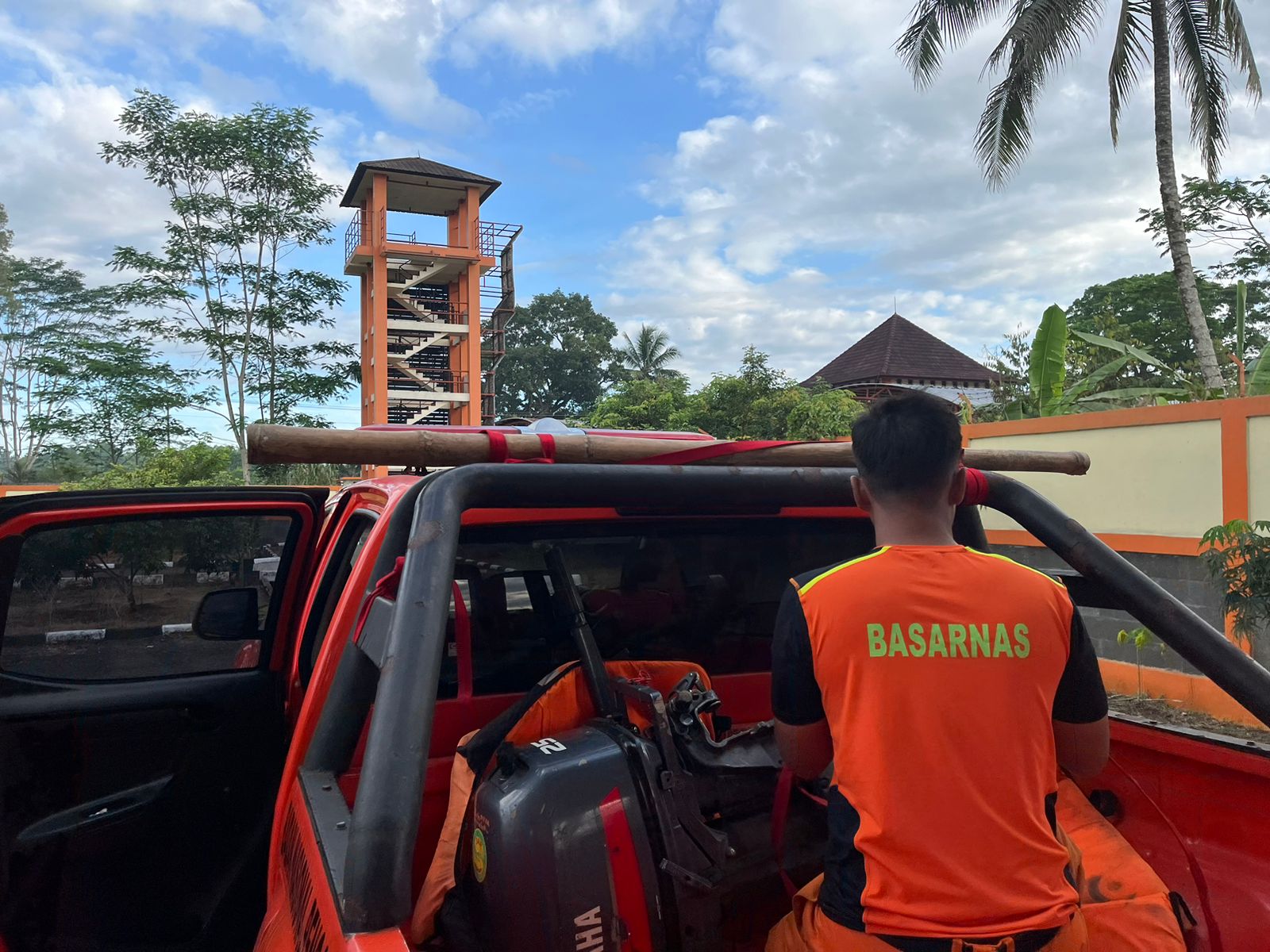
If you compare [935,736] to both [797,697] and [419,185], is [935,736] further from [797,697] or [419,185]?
[419,185]

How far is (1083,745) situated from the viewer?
1456 mm

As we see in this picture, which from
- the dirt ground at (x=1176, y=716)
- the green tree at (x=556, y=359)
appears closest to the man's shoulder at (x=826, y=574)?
the dirt ground at (x=1176, y=716)

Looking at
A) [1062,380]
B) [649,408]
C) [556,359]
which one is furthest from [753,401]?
[556,359]

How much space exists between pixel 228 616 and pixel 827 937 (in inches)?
80.1

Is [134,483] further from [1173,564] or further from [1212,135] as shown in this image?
[1212,135]

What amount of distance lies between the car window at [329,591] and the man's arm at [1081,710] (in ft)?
5.68

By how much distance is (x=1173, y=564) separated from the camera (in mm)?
8070

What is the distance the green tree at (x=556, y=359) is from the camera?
53.9 m

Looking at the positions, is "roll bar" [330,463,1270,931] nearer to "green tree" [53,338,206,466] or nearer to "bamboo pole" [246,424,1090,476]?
"bamboo pole" [246,424,1090,476]

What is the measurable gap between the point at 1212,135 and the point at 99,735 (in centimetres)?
1577

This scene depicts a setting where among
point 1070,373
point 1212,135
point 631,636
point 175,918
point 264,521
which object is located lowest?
point 175,918

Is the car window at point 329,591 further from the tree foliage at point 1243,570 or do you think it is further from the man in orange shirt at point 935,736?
the tree foliage at point 1243,570

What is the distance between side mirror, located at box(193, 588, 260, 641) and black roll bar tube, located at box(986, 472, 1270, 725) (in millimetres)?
2160

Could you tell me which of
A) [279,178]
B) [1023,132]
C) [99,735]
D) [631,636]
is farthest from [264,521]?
[279,178]
